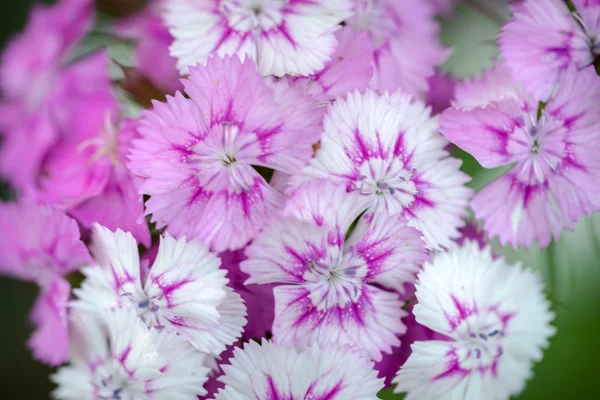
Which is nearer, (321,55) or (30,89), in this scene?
(321,55)

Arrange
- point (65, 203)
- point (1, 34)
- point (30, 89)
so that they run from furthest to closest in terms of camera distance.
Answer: point (1, 34) < point (30, 89) < point (65, 203)

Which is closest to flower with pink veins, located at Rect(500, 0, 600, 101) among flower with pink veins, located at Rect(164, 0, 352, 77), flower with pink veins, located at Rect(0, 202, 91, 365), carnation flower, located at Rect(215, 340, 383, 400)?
flower with pink veins, located at Rect(164, 0, 352, 77)

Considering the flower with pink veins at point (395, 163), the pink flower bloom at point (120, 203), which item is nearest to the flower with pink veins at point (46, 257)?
the pink flower bloom at point (120, 203)

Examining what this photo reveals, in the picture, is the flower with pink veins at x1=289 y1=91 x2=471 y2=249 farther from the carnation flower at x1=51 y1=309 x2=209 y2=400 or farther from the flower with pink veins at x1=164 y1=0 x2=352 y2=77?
the carnation flower at x1=51 y1=309 x2=209 y2=400

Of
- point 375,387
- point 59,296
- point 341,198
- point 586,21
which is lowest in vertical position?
point 59,296

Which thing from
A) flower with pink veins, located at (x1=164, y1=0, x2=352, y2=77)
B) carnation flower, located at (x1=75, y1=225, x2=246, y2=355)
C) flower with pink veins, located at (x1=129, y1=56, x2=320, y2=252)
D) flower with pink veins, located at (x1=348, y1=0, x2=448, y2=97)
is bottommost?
carnation flower, located at (x1=75, y1=225, x2=246, y2=355)

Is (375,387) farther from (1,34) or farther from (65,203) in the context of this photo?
(1,34)

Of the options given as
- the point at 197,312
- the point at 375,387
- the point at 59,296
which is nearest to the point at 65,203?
the point at 59,296

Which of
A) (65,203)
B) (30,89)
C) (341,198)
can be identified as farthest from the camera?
(30,89)

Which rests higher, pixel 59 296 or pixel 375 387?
pixel 375 387
